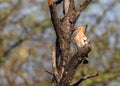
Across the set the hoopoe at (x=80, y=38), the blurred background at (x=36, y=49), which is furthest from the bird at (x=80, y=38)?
the blurred background at (x=36, y=49)

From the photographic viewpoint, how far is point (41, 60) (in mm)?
13531

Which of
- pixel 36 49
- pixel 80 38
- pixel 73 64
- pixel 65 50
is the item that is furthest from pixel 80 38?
pixel 36 49

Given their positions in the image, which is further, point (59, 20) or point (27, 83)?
point (27, 83)

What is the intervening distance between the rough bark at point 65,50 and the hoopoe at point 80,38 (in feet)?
0.26

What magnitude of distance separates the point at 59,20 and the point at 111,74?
8.33 meters

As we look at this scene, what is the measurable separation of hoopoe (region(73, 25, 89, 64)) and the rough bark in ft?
0.26

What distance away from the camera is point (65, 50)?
14.8 feet

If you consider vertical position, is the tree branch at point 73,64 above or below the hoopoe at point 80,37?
below

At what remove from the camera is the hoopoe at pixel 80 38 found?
14.3ft

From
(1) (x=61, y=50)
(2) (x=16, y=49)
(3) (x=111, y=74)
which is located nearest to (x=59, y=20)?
(1) (x=61, y=50)

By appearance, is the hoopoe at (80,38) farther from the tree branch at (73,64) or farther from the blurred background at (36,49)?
the blurred background at (36,49)

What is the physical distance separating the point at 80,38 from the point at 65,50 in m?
0.22

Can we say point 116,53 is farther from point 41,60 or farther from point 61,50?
point 61,50

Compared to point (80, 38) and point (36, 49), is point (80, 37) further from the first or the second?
point (36, 49)
